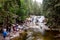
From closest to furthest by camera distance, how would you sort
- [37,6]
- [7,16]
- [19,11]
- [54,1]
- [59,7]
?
[7,16] < [59,7] < [54,1] < [19,11] < [37,6]

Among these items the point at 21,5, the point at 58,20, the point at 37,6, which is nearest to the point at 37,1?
the point at 37,6

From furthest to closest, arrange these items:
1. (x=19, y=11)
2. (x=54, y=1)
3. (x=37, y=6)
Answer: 1. (x=37, y=6)
2. (x=19, y=11)
3. (x=54, y=1)

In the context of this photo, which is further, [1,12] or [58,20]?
[58,20]

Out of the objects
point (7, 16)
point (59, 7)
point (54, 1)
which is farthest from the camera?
point (54, 1)

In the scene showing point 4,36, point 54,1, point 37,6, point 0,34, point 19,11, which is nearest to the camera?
point 4,36

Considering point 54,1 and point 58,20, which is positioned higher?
point 54,1

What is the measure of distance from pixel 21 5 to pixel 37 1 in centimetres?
4900

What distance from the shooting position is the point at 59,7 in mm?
27422

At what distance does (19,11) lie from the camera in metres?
34.2

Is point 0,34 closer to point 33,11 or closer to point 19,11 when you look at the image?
point 19,11

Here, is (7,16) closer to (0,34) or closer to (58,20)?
(0,34)

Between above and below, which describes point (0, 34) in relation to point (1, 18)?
Result: below

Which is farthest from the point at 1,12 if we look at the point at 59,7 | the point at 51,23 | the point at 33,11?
the point at 33,11

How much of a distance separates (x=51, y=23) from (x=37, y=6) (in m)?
49.6
